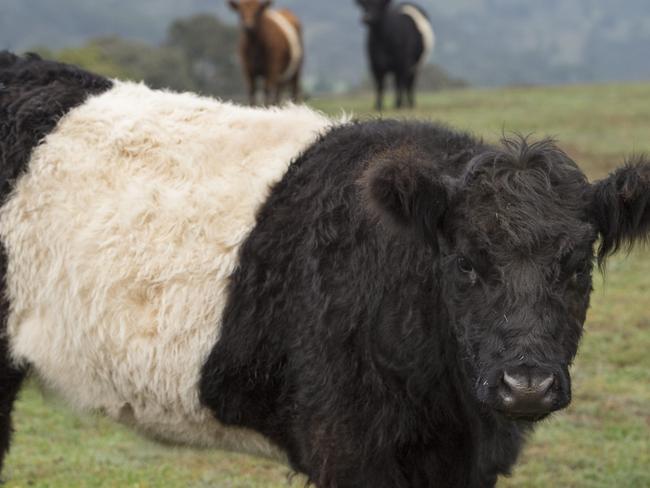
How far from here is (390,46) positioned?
80.4 feet

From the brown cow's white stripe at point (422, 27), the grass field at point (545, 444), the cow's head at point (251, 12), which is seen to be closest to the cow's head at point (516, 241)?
the grass field at point (545, 444)

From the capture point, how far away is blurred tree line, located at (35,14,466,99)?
4853cm

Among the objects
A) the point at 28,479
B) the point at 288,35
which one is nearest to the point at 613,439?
the point at 28,479

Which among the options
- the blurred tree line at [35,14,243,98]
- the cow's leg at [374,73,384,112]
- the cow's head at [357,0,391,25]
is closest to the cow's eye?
the cow's leg at [374,73,384,112]

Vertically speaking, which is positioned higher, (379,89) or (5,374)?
(379,89)

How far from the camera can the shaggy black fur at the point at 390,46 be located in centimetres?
2392

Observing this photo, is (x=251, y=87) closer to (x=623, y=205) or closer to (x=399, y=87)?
(x=399, y=87)

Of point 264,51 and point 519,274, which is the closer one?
point 519,274

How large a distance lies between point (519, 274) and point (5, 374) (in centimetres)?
247

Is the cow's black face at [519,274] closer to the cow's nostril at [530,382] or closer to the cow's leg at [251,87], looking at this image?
Result: the cow's nostril at [530,382]

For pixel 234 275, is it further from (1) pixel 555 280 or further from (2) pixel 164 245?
(1) pixel 555 280

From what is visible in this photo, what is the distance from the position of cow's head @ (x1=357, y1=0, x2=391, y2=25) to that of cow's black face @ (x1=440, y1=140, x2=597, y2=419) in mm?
20684

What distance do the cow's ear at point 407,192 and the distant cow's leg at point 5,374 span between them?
1768mm

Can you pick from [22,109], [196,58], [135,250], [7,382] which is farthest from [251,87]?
[196,58]
